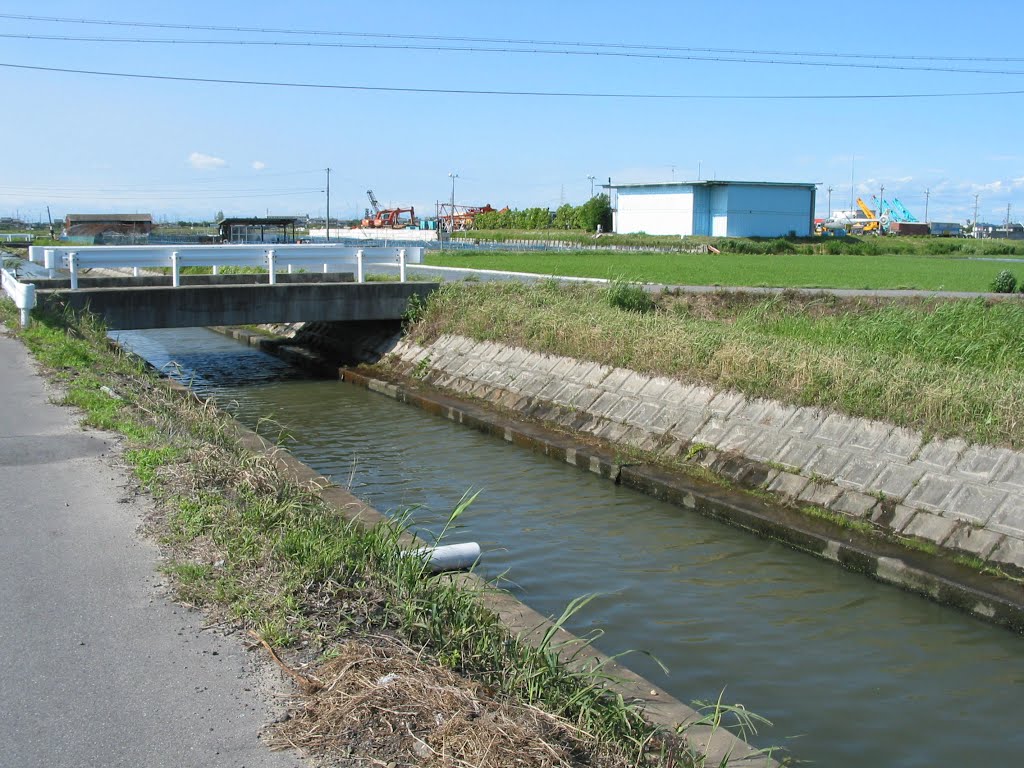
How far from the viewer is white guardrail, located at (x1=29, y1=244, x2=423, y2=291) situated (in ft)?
63.9

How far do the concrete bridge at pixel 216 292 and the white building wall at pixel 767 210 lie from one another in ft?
163

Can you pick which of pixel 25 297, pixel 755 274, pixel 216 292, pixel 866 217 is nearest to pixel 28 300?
pixel 25 297

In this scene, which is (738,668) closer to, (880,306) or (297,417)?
(297,417)

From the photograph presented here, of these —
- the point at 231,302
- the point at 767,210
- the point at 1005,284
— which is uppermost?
the point at 767,210

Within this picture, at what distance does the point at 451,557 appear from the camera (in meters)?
6.71

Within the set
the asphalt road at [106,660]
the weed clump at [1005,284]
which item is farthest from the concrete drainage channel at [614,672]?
the weed clump at [1005,284]

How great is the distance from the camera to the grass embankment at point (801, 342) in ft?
34.5

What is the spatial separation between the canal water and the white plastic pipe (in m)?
0.38

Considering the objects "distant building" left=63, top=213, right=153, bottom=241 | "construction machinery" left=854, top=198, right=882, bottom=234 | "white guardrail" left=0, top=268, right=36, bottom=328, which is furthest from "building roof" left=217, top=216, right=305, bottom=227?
"construction machinery" left=854, top=198, right=882, bottom=234

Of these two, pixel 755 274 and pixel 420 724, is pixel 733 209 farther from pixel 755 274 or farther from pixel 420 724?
pixel 420 724

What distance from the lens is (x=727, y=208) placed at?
223ft

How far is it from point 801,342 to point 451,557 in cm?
866

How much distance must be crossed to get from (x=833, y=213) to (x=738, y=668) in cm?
17281

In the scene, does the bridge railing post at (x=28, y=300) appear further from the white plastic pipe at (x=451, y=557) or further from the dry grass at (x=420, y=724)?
the dry grass at (x=420, y=724)
